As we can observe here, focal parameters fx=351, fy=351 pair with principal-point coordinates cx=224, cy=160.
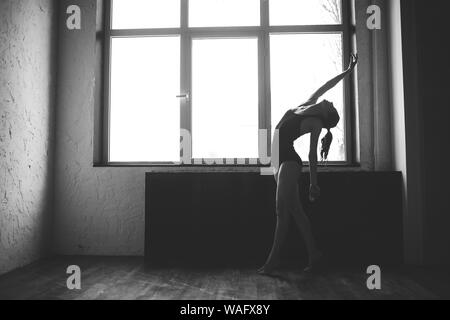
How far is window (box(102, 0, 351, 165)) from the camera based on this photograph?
3408 mm

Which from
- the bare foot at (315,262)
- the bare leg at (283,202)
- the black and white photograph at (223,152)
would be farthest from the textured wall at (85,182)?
the bare foot at (315,262)

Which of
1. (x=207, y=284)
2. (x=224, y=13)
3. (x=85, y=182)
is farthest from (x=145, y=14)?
(x=207, y=284)

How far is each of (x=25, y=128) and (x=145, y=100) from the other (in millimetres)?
1099

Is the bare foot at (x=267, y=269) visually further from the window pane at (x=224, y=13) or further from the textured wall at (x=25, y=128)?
the window pane at (x=224, y=13)

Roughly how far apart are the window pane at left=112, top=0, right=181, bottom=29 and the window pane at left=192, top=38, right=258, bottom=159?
1.19ft

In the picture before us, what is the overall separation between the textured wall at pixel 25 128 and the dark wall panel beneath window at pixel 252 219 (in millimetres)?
966

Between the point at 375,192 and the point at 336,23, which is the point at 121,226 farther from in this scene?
the point at 336,23

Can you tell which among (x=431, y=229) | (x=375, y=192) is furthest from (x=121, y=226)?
(x=431, y=229)

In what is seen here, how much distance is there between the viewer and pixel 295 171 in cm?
252

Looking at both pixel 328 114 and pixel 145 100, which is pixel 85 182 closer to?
pixel 145 100

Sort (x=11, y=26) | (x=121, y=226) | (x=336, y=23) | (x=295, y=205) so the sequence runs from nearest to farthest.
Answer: (x=295, y=205) → (x=11, y=26) → (x=121, y=226) → (x=336, y=23)

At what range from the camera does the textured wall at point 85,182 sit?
3.21 metres

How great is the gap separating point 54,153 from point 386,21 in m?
3.30

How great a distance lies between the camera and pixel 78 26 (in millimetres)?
3350
